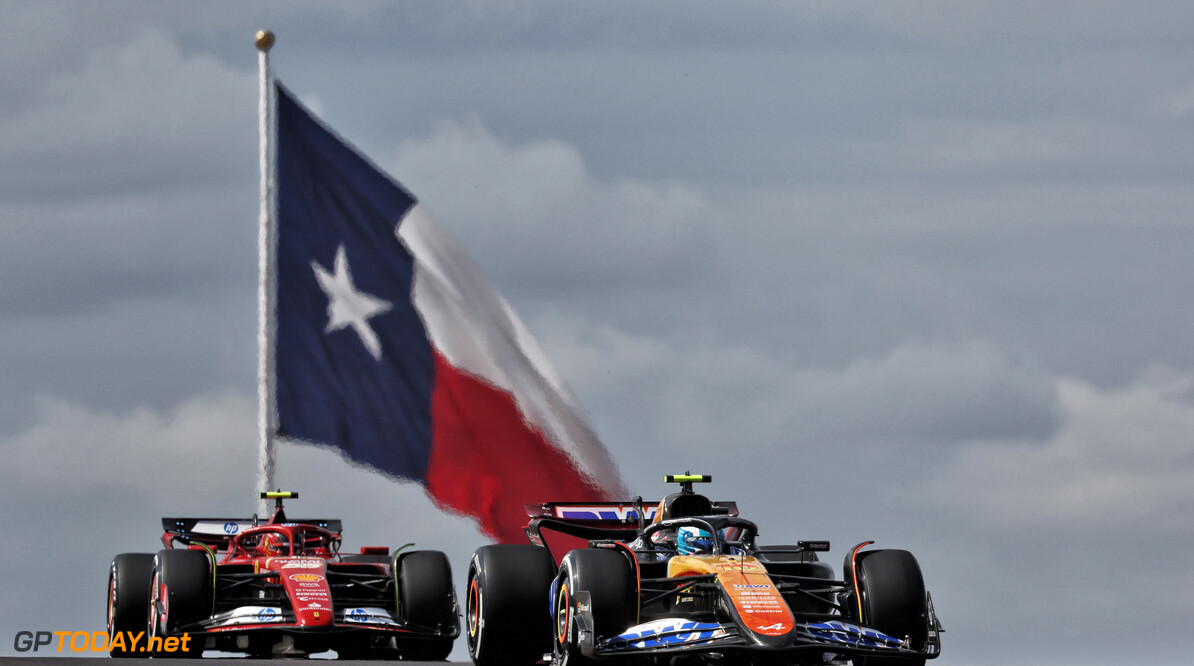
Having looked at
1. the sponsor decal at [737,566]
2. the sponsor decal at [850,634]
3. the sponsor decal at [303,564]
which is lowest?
the sponsor decal at [850,634]

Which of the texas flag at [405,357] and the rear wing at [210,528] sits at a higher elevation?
the texas flag at [405,357]

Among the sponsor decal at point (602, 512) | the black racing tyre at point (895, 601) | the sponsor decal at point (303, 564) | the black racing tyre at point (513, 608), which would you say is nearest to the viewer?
the black racing tyre at point (895, 601)

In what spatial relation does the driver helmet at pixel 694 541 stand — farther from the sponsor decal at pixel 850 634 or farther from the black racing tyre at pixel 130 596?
the black racing tyre at pixel 130 596

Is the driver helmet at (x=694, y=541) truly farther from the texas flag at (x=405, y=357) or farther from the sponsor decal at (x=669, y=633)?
the texas flag at (x=405, y=357)

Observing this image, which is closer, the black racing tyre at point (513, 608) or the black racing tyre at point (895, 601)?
the black racing tyre at point (895, 601)

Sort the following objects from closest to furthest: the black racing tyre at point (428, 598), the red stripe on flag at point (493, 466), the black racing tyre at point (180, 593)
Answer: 1. the black racing tyre at point (180, 593)
2. the black racing tyre at point (428, 598)
3. the red stripe on flag at point (493, 466)

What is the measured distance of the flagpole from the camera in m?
35.9

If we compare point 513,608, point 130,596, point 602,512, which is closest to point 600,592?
point 513,608

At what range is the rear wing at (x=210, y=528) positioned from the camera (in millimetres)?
34906

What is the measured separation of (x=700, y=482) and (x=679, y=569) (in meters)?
3.58

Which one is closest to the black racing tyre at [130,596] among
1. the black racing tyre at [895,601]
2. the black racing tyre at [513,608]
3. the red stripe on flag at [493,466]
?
the red stripe on flag at [493,466]

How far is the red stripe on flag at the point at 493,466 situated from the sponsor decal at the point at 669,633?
1371cm

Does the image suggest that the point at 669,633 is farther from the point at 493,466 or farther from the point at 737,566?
the point at 493,466

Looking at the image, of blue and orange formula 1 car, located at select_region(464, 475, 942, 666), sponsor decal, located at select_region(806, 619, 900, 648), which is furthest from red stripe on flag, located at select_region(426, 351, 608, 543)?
sponsor decal, located at select_region(806, 619, 900, 648)
